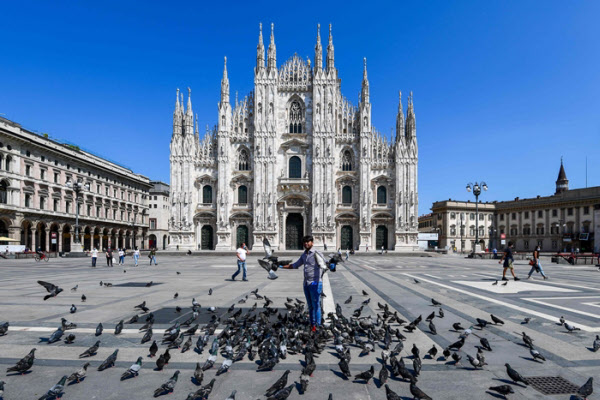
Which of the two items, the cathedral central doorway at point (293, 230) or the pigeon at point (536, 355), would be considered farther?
the cathedral central doorway at point (293, 230)

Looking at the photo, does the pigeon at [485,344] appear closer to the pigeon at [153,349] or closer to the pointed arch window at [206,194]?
the pigeon at [153,349]

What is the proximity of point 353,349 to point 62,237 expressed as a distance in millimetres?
54713

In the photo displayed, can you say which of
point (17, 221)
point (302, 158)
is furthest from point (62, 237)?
point (302, 158)

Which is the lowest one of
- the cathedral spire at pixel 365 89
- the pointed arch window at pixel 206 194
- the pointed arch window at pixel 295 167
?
the pointed arch window at pixel 206 194

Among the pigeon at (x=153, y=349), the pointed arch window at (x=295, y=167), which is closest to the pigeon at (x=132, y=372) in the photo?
the pigeon at (x=153, y=349)

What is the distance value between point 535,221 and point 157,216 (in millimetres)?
70804

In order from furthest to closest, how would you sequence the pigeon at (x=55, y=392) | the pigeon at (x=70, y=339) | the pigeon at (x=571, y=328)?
the pigeon at (x=571, y=328), the pigeon at (x=70, y=339), the pigeon at (x=55, y=392)

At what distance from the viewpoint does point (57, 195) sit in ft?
162

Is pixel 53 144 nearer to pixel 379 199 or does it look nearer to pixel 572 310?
pixel 379 199

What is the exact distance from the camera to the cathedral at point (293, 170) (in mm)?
46375

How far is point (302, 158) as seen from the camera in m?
47.6

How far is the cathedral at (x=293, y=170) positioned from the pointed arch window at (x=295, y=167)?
0.12 meters

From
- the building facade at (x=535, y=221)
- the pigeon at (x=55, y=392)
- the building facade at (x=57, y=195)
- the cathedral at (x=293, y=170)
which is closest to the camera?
the pigeon at (x=55, y=392)

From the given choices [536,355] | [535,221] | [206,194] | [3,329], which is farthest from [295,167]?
[535,221]
